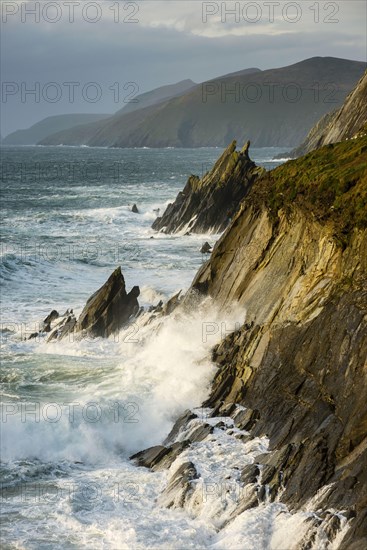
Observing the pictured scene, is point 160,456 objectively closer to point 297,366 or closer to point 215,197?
point 297,366

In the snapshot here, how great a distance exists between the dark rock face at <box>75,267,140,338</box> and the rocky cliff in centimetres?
823

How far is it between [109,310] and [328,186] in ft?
48.9

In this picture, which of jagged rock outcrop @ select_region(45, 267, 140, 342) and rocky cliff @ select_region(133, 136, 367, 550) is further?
jagged rock outcrop @ select_region(45, 267, 140, 342)

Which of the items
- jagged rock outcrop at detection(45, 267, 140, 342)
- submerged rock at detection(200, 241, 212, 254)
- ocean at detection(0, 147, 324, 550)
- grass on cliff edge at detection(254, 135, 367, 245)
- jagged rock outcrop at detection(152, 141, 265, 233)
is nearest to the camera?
ocean at detection(0, 147, 324, 550)

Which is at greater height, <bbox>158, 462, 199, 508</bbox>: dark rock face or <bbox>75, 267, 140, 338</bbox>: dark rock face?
<bbox>75, 267, 140, 338</bbox>: dark rock face

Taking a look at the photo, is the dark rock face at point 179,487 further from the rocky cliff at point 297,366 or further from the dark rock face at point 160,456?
the dark rock face at point 160,456

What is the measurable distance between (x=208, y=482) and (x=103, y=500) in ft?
9.58

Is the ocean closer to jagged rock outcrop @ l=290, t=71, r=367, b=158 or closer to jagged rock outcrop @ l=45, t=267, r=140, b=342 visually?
jagged rock outcrop @ l=45, t=267, r=140, b=342

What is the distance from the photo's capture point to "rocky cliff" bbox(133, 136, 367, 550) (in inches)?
797

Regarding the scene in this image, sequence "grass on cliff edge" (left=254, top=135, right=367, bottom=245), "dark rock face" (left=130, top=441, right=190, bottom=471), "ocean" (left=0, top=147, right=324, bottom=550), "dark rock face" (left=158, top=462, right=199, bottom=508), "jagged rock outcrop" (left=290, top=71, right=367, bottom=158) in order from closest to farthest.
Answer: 1. "ocean" (left=0, top=147, right=324, bottom=550)
2. "dark rock face" (left=158, top=462, right=199, bottom=508)
3. "dark rock face" (left=130, top=441, right=190, bottom=471)
4. "grass on cliff edge" (left=254, top=135, right=367, bottom=245)
5. "jagged rock outcrop" (left=290, top=71, right=367, bottom=158)

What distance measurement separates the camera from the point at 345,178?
25.7 meters

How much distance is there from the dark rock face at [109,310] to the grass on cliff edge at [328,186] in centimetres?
1024

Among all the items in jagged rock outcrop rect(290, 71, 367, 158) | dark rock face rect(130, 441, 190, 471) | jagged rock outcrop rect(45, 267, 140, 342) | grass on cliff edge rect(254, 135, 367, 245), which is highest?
jagged rock outcrop rect(290, 71, 367, 158)

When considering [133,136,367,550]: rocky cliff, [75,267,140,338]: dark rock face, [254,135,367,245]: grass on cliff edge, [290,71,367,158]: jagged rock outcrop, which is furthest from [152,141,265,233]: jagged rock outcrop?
[133,136,367,550]: rocky cliff
